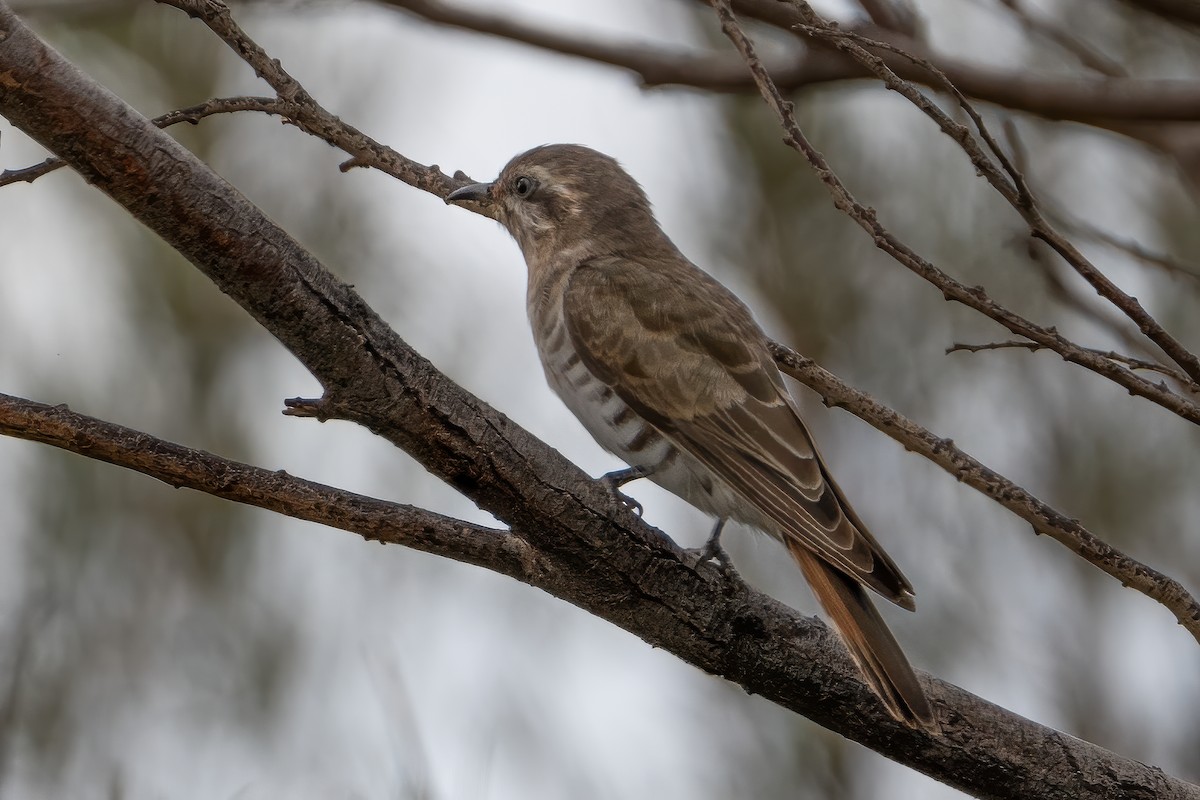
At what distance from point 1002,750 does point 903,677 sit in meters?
0.39

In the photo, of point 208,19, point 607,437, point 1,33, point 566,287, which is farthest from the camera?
point 566,287

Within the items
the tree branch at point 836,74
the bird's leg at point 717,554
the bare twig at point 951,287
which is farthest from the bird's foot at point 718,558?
the tree branch at point 836,74

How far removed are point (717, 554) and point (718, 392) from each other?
0.91m

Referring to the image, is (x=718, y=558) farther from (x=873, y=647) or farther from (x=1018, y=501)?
(x=1018, y=501)

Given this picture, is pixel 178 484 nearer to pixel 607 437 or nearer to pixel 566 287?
pixel 607 437

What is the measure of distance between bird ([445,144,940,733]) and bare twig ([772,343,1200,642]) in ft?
1.64

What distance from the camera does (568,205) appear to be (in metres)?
6.04

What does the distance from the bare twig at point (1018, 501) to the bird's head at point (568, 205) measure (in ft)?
7.71

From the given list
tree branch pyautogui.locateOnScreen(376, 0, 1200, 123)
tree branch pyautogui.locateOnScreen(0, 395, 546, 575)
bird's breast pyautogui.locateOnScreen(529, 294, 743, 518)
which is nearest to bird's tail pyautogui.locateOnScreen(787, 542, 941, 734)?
bird's breast pyautogui.locateOnScreen(529, 294, 743, 518)

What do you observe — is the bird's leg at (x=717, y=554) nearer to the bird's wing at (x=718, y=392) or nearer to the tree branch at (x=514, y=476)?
the tree branch at (x=514, y=476)

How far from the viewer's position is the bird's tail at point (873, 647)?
3.41 metres

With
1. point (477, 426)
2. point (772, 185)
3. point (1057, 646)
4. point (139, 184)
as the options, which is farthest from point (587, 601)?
point (772, 185)

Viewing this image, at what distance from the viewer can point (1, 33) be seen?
246 centimetres

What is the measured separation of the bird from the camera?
3908 millimetres
